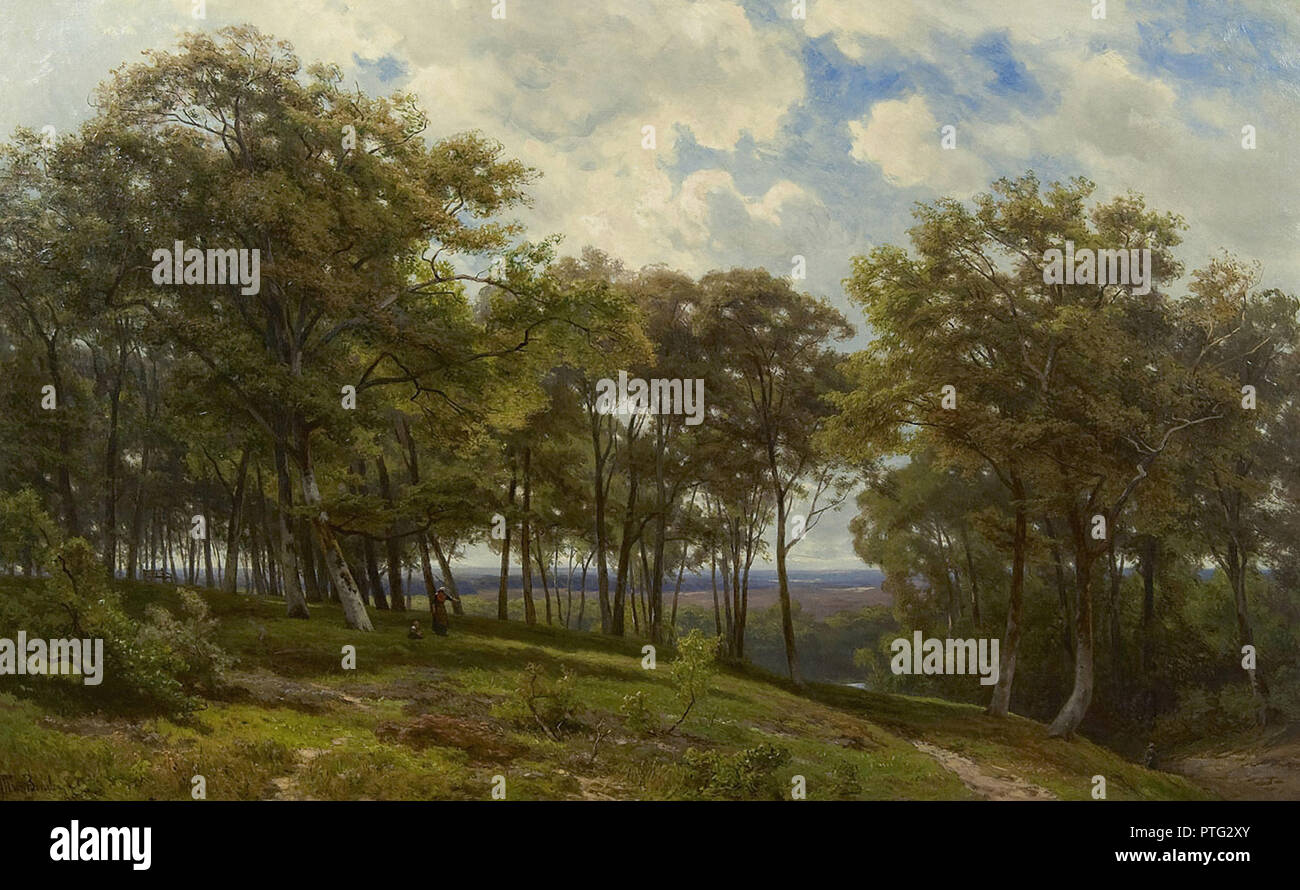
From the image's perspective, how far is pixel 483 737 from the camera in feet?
24.7

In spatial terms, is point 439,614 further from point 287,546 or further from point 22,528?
point 22,528

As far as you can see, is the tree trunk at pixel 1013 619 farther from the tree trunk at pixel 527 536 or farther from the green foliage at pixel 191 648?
the green foliage at pixel 191 648

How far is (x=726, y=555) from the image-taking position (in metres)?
9.80

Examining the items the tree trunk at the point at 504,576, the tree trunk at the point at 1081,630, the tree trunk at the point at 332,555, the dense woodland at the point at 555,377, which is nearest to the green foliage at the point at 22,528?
the dense woodland at the point at 555,377

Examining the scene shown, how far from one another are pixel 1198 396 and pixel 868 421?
3076 mm

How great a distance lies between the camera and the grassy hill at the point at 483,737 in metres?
7.15

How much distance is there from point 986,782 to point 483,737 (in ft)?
15.1

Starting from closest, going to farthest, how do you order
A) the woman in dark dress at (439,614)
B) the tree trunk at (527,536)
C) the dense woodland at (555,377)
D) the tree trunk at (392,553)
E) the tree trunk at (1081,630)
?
the dense woodland at (555,377)
the tree trunk at (1081,630)
the woman in dark dress at (439,614)
the tree trunk at (392,553)
the tree trunk at (527,536)

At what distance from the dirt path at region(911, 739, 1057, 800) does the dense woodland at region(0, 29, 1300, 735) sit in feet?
2.29

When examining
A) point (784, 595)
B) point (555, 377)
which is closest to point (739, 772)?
point (784, 595)

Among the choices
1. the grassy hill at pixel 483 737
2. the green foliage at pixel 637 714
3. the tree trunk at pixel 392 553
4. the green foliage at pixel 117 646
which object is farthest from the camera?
the tree trunk at pixel 392 553

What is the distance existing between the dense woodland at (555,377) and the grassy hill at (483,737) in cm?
45
